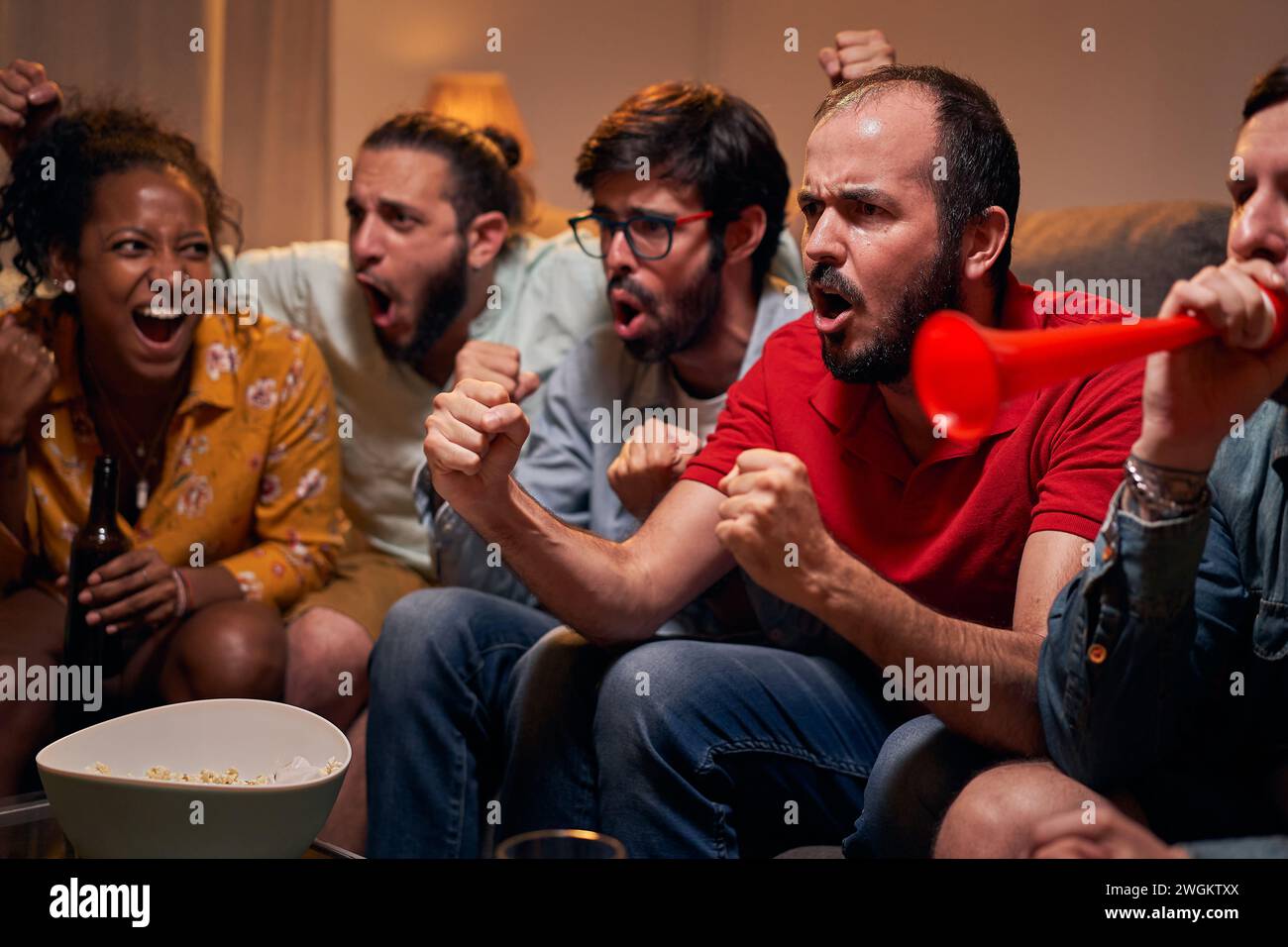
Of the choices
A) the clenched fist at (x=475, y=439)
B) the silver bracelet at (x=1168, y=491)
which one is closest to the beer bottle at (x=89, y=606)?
the clenched fist at (x=475, y=439)

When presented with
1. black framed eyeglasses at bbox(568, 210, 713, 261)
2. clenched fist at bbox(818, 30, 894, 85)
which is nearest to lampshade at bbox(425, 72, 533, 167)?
→ black framed eyeglasses at bbox(568, 210, 713, 261)

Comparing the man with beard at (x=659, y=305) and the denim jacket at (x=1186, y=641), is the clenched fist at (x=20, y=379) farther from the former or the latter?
the denim jacket at (x=1186, y=641)

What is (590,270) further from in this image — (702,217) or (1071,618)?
(1071,618)

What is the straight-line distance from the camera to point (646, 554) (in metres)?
1.29

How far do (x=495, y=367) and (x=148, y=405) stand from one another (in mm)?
537

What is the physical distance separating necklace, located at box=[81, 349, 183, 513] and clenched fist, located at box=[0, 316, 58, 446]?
92 mm

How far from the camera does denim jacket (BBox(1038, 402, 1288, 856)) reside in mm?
888

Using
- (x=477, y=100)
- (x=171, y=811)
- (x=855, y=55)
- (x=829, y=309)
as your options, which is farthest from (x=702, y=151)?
(x=477, y=100)

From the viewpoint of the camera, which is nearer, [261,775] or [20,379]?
[261,775]

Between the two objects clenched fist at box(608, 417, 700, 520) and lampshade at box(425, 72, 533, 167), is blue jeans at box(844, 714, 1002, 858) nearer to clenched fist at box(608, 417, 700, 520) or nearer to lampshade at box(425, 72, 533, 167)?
clenched fist at box(608, 417, 700, 520)

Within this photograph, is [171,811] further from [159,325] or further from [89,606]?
[159,325]

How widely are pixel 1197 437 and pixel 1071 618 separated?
6.5 inches

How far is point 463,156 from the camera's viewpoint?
2.00m
